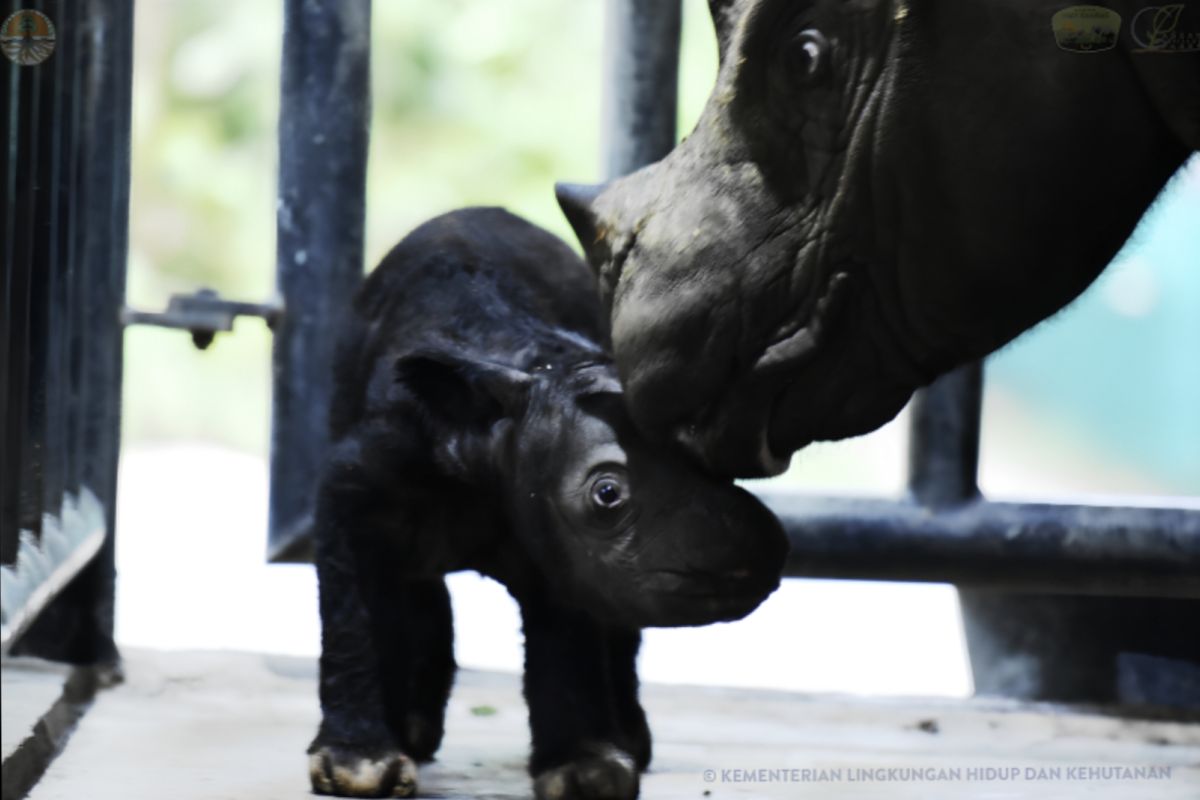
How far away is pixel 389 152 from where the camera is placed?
1101cm

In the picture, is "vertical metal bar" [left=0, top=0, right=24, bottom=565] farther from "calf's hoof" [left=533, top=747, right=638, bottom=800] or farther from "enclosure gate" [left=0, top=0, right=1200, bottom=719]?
"calf's hoof" [left=533, top=747, right=638, bottom=800]

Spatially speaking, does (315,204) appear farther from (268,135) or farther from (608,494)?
(268,135)

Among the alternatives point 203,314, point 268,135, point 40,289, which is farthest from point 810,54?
point 268,135

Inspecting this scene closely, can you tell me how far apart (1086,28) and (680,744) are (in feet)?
6.37

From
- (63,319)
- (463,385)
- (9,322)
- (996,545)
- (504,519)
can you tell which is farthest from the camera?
(996,545)

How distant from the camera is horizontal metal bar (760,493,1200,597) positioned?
401 centimetres

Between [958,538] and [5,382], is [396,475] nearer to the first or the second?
[5,382]

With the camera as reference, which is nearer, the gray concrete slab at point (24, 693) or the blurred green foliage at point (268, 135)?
the gray concrete slab at point (24, 693)

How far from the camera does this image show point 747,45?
2475 millimetres

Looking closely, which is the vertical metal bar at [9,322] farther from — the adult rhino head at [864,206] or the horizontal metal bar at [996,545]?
the horizontal metal bar at [996,545]

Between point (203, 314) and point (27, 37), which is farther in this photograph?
point (203, 314)

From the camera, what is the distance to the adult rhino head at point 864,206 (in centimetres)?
229

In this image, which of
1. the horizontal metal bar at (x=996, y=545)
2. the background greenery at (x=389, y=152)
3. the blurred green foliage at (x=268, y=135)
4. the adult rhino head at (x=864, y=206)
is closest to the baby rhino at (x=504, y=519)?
the adult rhino head at (x=864, y=206)

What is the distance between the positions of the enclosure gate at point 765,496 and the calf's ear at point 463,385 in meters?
0.94
